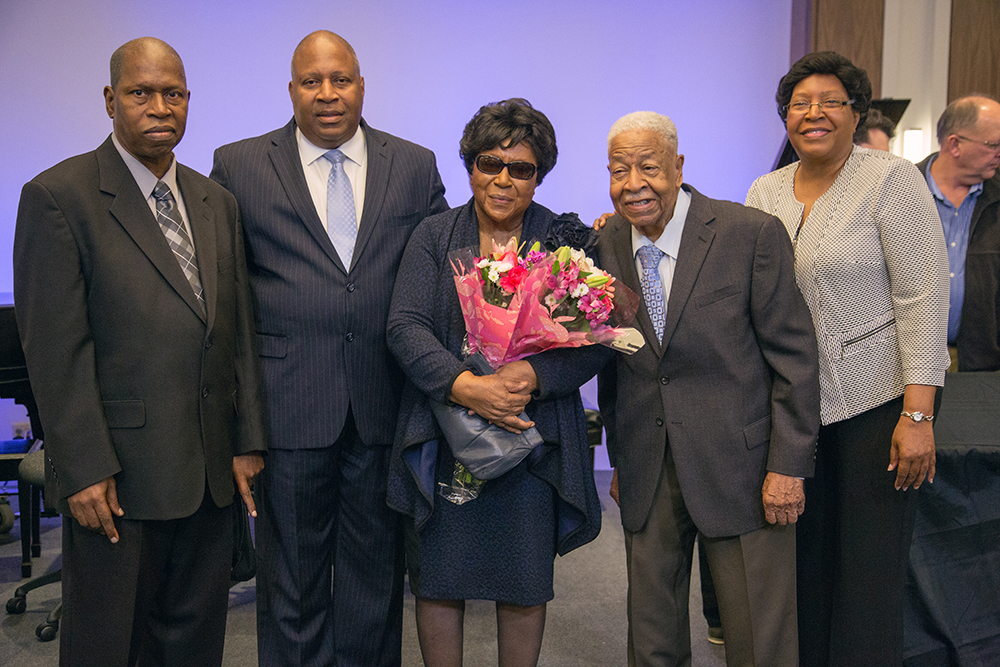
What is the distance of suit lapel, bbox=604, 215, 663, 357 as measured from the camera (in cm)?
197

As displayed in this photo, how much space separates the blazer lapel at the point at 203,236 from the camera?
1.92 metres

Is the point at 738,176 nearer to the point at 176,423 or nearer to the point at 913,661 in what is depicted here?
the point at 913,661

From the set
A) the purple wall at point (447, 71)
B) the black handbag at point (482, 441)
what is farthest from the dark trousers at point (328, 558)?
the purple wall at point (447, 71)

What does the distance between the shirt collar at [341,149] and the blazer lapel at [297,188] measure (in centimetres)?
2

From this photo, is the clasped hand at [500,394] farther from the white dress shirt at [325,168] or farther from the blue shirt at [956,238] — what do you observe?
the blue shirt at [956,238]

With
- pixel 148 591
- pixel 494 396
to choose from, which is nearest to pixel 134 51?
pixel 494 396

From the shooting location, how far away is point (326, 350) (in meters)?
2.19

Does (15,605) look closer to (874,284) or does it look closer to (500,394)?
(500,394)

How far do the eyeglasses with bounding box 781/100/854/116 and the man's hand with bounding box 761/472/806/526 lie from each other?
3.26 feet

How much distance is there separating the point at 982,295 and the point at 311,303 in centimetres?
270

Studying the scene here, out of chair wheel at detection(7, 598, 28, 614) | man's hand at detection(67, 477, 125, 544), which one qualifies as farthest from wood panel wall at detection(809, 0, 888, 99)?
chair wheel at detection(7, 598, 28, 614)

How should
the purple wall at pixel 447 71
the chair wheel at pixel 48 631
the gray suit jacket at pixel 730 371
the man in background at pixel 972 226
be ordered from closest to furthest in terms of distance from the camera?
the gray suit jacket at pixel 730 371
the chair wheel at pixel 48 631
the man in background at pixel 972 226
the purple wall at pixel 447 71

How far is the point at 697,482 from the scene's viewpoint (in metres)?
1.96

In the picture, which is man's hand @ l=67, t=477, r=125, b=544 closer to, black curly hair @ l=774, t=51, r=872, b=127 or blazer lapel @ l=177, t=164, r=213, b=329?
blazer lapel @ l=177, t=164, r=213, b=329
